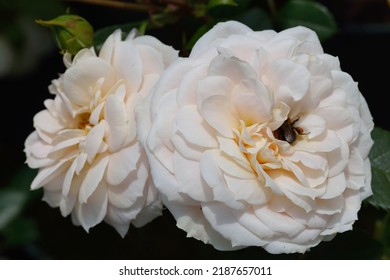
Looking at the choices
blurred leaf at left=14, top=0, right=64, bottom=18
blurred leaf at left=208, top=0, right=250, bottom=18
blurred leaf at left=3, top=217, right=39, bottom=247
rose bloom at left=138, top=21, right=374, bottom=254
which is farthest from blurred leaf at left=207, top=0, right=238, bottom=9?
blurred leaf at left=3, top=217, right=39, bottom=247

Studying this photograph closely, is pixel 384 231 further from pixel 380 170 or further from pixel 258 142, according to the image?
pixel 258 142

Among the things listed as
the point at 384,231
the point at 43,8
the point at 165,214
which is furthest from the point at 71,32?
the point at 384,231

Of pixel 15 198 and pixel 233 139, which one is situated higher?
pixel 233 139

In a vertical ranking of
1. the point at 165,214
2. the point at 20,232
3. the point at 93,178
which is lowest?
the point at 20,232

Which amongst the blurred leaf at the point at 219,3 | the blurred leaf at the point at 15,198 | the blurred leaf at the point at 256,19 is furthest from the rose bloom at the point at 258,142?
the blurred leaf at the point at 15,198

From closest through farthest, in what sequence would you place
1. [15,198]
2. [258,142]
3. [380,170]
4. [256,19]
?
[258,142], [380,170], [256,19], [15,198]

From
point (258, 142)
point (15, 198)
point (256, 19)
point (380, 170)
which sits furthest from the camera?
point (15, 198)
